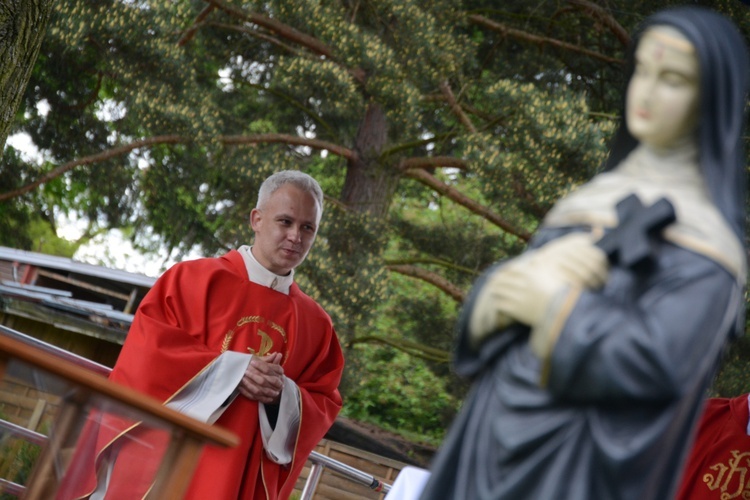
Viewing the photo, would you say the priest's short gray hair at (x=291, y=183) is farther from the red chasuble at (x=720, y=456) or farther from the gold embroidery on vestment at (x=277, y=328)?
the red chasuble at (x=720, y=456)

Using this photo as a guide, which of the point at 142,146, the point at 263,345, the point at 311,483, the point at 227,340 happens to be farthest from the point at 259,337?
the point at 142,146

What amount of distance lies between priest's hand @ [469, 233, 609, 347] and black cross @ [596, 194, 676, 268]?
2 centimetres

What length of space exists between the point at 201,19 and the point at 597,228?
10820 millimetres

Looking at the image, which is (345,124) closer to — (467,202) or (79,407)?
(467,202)

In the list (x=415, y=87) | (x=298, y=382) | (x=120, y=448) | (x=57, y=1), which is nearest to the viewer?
(x=120, y=448)

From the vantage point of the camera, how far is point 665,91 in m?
1.96

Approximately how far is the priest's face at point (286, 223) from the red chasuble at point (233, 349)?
0.69 ft

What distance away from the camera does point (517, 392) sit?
1915 millimetres

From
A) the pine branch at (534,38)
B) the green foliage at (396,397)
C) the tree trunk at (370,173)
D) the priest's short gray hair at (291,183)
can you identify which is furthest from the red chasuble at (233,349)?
the green foliage at (396,397)

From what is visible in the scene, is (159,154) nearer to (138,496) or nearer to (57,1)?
(57,1)

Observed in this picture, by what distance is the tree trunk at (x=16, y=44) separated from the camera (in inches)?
218

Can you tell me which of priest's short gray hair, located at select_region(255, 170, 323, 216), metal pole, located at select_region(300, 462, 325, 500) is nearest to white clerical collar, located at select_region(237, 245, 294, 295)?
priest's short gray hair, located at select_region(255, 170, 323, 216)

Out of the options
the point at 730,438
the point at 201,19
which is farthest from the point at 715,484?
the point at 201,19

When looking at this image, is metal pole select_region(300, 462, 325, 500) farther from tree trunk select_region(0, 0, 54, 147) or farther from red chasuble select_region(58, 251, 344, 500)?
tree trunk select_region(0, 0, 54, 147)
